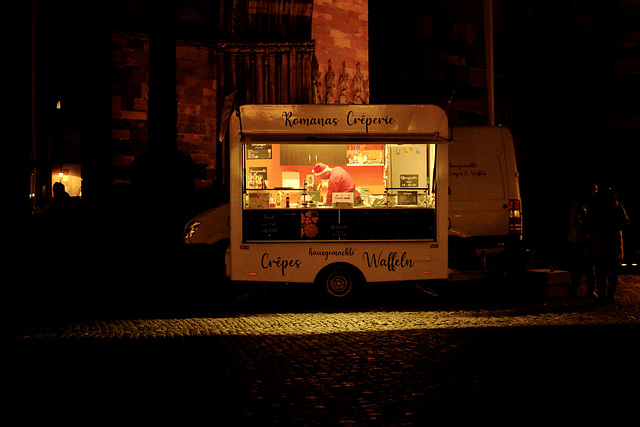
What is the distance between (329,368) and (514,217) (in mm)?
5934

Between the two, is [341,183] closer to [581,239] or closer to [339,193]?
[339,193]

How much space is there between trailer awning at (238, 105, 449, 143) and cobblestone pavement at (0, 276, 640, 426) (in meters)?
2.45

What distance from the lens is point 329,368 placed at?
5.70m

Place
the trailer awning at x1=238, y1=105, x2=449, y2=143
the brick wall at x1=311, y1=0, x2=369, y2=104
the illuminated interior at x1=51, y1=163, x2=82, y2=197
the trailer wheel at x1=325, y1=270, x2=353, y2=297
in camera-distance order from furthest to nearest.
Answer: the brick wall at x1=311, y1=0, x2=369, y2=104 < the illuminated interior at x1=51, y1=163, x2=82, y2=197 < the trailer wheel at x1=325, y1=270, x2=353, y2=297 < the trailer awning at x1=238, y1=105, x2=449, y2=143

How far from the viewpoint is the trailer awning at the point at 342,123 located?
912 cm

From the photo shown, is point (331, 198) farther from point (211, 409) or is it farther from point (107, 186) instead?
point (107, 186)

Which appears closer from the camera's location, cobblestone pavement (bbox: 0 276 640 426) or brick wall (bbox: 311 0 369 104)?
cobblestone pavement (bbox: 0 276 640 426)

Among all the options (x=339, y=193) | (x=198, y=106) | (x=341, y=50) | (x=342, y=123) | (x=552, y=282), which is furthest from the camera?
(x=341, y=50)

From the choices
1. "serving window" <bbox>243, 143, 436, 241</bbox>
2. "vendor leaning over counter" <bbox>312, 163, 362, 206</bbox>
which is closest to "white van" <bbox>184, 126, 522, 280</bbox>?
"serving window" <bbox>243, 143, 436, 241</bbox>

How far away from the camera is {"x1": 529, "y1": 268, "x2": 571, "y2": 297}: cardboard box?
9.73 metres

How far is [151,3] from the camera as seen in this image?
13.7 metres

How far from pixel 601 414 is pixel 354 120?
5663 mm

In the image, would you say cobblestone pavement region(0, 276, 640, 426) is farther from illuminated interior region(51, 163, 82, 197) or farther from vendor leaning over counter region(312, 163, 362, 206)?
illuminated interior region(51, 163, 82, 197)

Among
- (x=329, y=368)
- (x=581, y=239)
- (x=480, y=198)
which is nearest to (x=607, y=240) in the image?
(x=581, y=239)
